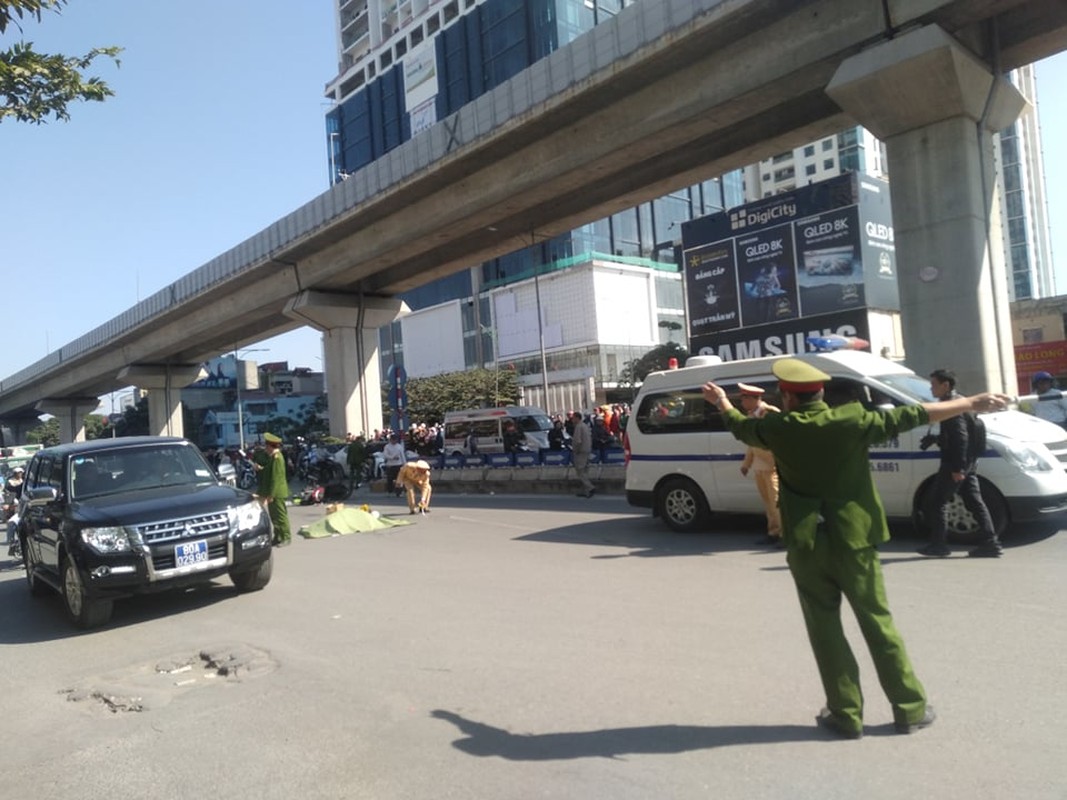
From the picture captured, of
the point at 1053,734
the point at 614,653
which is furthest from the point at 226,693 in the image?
the point at 1053,734

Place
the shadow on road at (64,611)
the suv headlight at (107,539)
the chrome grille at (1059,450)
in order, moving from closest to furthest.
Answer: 1. the suv headlight at (107,539)
2. the shadow on road at (64,611)
3. the chrome grille at (1059,450)

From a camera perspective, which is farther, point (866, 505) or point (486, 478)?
point (486, 478)

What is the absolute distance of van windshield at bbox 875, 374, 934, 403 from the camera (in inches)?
326

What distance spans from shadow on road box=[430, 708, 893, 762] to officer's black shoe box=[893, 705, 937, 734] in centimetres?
6

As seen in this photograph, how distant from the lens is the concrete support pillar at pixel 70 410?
197 ft

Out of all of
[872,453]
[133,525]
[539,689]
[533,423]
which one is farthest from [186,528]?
[533,423]

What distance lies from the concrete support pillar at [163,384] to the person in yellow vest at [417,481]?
3393 centimetres

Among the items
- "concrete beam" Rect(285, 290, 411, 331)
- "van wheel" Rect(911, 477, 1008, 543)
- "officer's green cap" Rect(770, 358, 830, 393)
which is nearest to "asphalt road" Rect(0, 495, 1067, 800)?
"van wheel" Rect(911, 477, 1008, 543)

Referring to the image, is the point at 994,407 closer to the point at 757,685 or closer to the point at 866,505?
the point at 866,505

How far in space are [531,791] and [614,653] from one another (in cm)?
196

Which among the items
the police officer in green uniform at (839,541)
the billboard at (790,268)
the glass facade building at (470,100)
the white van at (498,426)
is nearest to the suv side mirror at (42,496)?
the police officer in green uniform at (839,541)

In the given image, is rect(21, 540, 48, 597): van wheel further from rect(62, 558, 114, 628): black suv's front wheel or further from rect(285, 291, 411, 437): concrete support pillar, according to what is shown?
rect(285, 291, 411, 437): concrete support pillar

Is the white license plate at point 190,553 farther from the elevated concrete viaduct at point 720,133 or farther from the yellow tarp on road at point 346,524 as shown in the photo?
the elevated concrete viaduct at point 720,133

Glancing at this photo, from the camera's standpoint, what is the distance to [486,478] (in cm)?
1995
